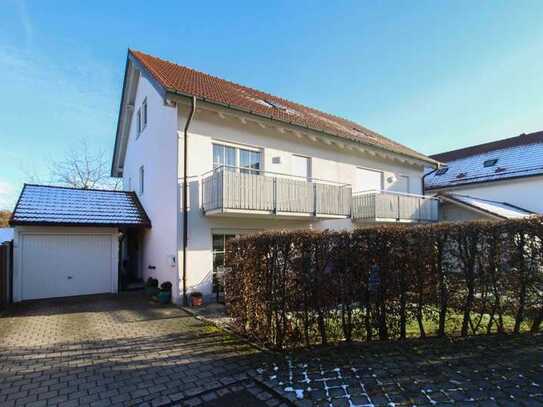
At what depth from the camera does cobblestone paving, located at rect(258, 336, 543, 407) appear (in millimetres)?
3744

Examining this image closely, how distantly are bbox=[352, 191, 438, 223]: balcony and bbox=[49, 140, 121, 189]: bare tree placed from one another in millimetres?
20874

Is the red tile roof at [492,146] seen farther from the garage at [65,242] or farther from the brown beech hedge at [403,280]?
the garage at [65,242]

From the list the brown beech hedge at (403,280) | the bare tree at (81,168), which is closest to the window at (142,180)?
the brown beech hedge at (403,280)

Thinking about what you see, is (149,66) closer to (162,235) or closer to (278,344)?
(162,235)

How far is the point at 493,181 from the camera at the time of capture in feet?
67.2

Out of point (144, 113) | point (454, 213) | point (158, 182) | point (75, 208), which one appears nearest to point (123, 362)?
point (158, 182)

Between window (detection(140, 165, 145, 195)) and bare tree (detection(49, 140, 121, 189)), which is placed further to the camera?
bare tree (detection(49, 140, 121, 189))

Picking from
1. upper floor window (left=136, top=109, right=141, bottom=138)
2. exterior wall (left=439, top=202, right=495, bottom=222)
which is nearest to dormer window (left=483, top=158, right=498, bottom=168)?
exterior wall (left=439, top=202, right=495, bottom=222)

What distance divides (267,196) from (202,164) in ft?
7.79

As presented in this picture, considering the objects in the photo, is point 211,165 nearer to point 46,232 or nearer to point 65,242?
point 65,242

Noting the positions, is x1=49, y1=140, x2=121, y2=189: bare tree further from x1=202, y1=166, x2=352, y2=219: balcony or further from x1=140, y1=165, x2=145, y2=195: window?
x1=202, y1=166, x2=352, y2=219: balcony

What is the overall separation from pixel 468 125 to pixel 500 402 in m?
14.6

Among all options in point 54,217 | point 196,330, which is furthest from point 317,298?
point 54,217

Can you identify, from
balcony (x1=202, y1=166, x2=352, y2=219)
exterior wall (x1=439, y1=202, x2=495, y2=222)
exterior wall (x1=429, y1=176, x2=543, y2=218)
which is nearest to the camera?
balcony (x1=202, y1=166, x2=352, y2=219)
